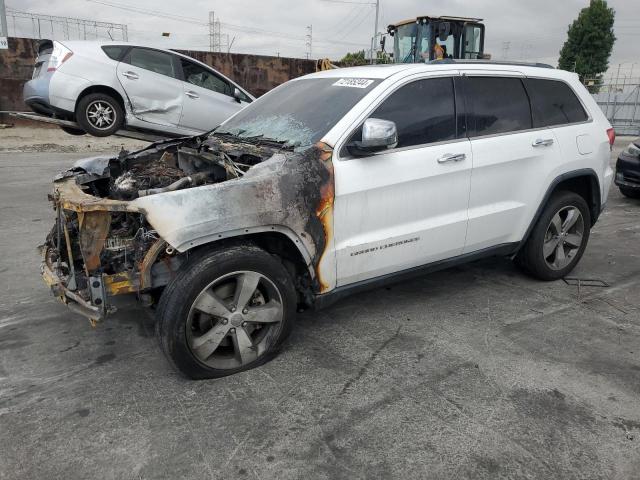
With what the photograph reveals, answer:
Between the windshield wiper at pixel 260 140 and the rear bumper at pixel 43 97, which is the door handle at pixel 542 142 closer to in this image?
the windshield wiper at pixel 260 140

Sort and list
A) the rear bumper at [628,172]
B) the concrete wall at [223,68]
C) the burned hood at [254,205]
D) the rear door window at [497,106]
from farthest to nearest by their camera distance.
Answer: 1. the concrete wall at [223,68]
2. the rear bumper at [628,172]
3. the rear door window at [497,106]
4. the burned hood at [254,205]

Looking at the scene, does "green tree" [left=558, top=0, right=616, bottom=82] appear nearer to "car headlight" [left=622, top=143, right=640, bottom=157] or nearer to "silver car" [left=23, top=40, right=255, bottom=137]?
"car headlight" [left=622, top=143, right=640, bottom=157]

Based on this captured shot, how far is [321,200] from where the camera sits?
324 cm

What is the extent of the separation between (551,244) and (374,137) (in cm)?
236

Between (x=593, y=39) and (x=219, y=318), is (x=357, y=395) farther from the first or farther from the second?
(x=593, y=39)

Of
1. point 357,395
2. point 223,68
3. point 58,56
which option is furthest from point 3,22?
point 357,395

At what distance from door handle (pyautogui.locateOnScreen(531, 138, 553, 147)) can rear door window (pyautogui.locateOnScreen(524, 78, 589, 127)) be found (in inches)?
5.4

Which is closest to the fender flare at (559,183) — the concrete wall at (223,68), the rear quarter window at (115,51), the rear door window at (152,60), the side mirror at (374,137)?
the side mirror at (374,137)

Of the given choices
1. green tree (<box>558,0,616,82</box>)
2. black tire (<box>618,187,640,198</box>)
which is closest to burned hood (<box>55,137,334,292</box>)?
black tire (<box>618,187,640,198</box>)

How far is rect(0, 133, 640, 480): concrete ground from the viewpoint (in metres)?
2.48

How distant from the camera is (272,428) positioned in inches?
107

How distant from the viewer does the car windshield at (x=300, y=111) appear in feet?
11.7

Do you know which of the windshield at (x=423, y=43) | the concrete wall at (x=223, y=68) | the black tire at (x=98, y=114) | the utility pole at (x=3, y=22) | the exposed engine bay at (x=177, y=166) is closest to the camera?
the exposed engine bay at (x=177, y=166)

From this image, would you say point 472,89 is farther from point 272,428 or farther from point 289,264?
point 272,428
